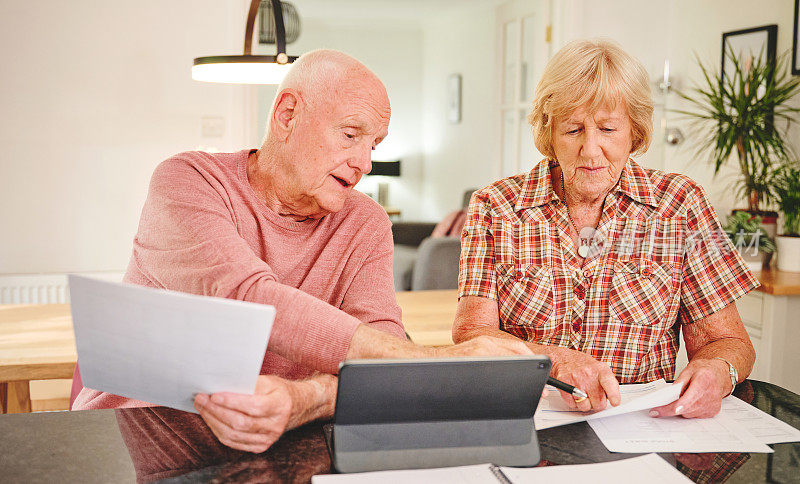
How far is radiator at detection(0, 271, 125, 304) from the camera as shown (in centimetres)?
371

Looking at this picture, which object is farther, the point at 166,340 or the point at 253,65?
the point at 253,65

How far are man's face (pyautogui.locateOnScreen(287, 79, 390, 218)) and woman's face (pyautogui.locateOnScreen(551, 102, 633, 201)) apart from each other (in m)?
0.42

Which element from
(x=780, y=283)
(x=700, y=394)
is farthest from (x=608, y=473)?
(x=780, y=283)

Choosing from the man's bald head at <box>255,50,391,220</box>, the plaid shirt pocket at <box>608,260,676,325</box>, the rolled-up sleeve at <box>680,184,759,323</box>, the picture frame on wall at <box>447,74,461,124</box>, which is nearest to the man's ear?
the man's bald head at <box>255,50,391,220</box>

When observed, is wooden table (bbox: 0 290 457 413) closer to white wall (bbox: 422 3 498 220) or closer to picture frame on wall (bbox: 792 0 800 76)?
picture frame on wall (bbox: 792 0 800 76)

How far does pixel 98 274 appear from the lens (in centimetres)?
376

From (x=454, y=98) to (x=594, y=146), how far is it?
20.7 ft

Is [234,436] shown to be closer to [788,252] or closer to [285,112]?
[285,112]

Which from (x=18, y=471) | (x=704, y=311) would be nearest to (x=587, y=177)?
(x=704, y=311)

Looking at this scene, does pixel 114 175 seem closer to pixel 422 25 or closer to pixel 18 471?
pixel 18 471

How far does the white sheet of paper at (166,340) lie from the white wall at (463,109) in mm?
5354

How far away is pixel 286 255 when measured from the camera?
1342 mm

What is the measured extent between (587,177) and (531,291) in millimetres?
260

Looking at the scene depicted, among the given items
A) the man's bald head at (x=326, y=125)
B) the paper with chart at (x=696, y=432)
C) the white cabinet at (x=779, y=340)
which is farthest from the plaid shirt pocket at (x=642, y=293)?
the white cabinet at (x=779, y=340)
